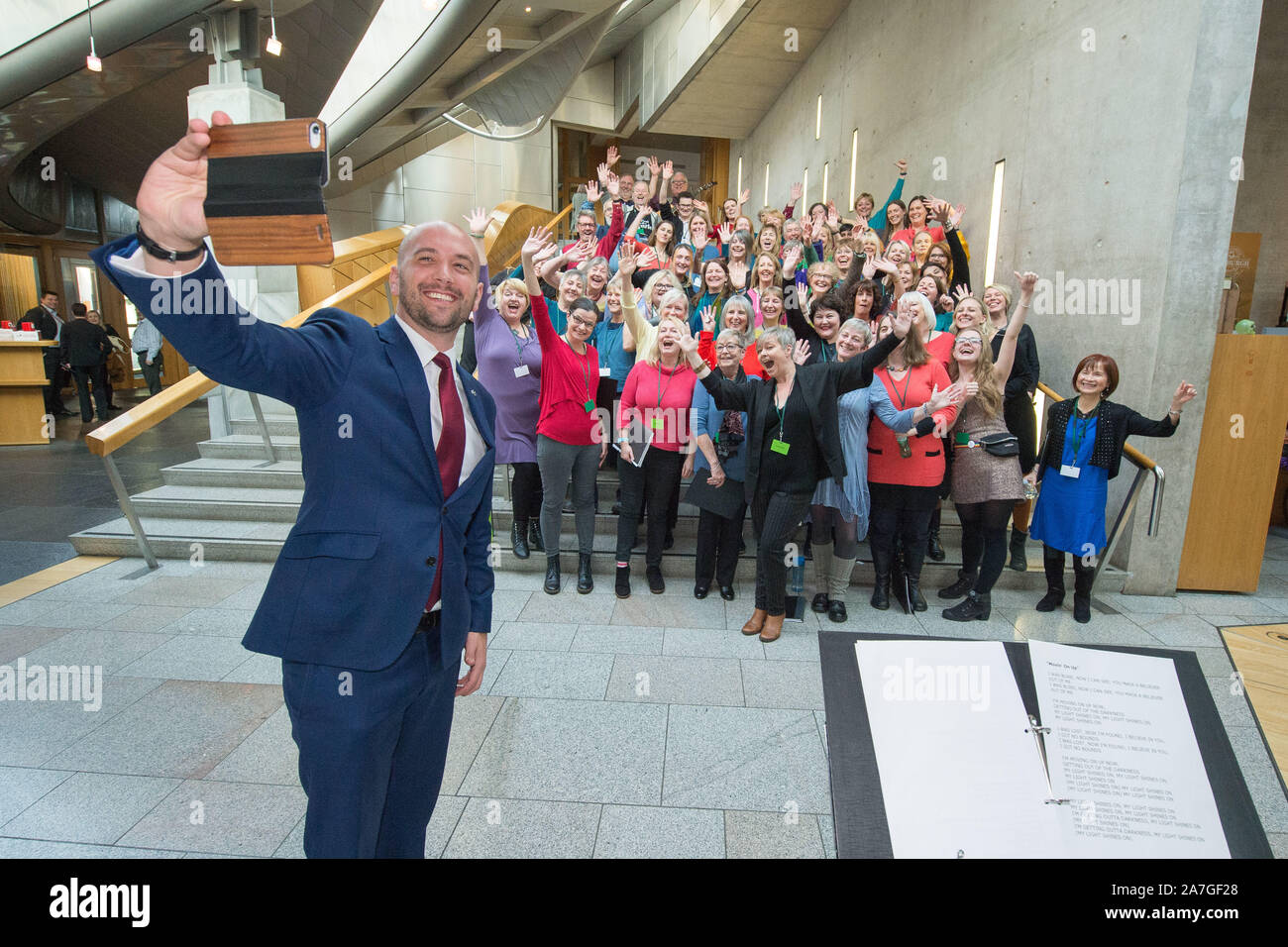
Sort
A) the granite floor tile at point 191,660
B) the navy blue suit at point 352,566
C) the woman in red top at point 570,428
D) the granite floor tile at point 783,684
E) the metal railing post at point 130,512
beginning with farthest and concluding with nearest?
the metal railing post at point 130,512 → the woman in red top at point 570,428 → the granite floor tile at point 191,660 → the granite floor tile at point 783,684 → the navy blue suit at point 352,566

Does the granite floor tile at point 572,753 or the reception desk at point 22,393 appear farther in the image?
the reception desk at point 22,393

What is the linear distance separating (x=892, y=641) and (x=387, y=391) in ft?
3.76

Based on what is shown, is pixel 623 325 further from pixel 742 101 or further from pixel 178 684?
pixel 742 101

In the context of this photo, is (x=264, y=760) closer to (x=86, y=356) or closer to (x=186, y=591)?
(x=186, y=591)

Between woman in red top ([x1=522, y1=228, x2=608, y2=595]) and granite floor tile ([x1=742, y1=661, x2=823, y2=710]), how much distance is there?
1.50 meters

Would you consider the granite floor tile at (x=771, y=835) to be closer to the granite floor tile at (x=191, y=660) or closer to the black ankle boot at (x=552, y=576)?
the black ankle boot at (x=552, y=576)

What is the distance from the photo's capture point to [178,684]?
11.1ft

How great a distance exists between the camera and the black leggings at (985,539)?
14.3 feet

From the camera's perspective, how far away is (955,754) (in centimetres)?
113

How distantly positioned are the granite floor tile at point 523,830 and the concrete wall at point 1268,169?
9.50 metres

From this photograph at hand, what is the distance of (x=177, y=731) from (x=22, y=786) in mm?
514

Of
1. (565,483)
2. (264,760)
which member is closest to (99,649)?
(264,760)

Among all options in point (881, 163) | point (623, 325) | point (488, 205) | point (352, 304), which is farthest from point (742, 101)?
point (623, 325)

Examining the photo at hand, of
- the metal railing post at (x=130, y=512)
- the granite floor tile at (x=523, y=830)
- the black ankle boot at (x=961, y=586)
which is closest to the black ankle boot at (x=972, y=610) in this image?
the black ankle boot at (x=961, y=586)
